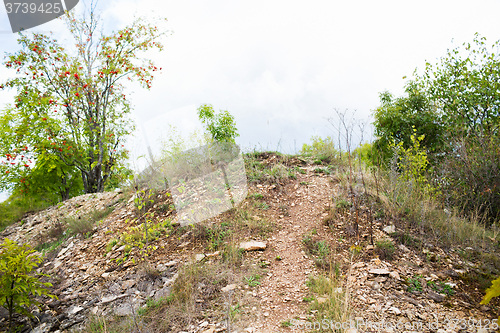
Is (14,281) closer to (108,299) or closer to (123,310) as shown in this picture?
(108,299)

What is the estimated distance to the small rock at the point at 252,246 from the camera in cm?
433

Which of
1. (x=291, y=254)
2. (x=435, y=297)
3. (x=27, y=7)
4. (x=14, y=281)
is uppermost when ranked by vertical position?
(x=27, y=7)

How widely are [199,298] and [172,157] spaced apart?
439 centimetres

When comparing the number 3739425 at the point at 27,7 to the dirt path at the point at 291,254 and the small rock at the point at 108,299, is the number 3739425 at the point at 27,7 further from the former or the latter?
the dirt path at the point at 291,254

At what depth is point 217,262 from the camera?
3971mm

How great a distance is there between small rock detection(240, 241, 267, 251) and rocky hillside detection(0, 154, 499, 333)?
0.06ft

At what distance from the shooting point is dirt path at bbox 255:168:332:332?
121 inches

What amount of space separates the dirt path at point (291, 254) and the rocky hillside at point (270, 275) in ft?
0.06

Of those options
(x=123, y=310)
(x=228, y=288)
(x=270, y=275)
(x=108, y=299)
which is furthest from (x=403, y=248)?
(x=108, y=299)

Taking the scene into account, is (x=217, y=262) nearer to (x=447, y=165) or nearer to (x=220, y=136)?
(x=220, y=136)

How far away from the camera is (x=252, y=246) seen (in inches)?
171

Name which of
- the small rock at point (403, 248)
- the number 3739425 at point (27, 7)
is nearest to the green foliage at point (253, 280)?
the small rock at point (403, 248)

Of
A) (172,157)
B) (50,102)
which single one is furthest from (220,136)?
(50,102)

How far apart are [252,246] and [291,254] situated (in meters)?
0.63
